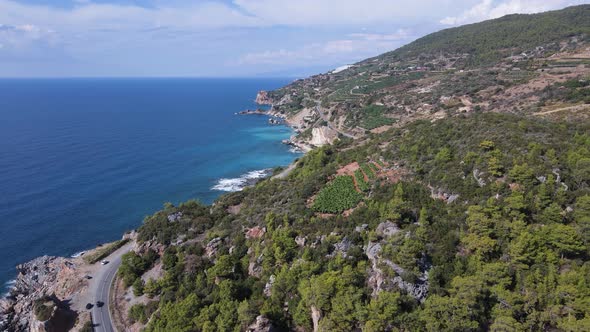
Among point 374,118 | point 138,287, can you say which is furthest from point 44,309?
point 374,118

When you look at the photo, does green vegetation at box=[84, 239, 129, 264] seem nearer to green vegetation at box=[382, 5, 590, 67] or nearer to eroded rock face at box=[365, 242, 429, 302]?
eroded rock face at box=[365, 242, 429, 302]

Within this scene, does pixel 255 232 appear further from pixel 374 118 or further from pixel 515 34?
pixel 515 34

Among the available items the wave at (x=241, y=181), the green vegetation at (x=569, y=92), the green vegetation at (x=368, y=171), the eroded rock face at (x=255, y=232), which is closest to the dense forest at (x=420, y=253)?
the eroded rock face at (x=255, y=232)

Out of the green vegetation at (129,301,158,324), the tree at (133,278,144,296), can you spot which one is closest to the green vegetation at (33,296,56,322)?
the tree at (133,278,144,296)

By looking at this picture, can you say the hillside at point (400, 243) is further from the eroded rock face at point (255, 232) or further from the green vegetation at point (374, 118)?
the green vegetation at point (374, 118)

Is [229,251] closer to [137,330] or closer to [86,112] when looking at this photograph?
[137,330]

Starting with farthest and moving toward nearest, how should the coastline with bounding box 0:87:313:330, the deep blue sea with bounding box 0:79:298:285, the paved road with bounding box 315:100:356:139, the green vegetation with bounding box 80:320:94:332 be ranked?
1. the paved road with bounding box 315:100:356:139
2. the deep blue sea with bounding box 0:79:298:285
3. the coastline with bounding box 0:87:313:330
4. the green vegetation with bounding box 80:320:94:332
